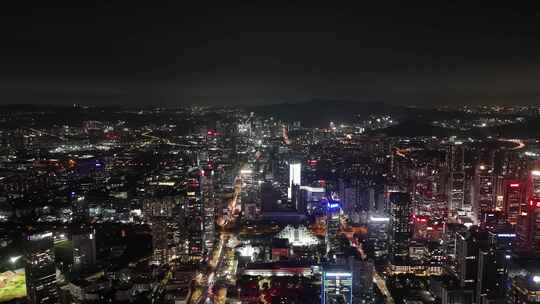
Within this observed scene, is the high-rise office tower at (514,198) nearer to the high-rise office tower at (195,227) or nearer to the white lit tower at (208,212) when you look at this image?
the white lit tower at (208,212)

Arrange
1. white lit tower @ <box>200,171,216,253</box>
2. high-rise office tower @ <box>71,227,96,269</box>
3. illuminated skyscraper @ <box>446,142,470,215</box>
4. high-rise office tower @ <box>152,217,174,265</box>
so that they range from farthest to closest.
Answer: illuminated skyscraper @ <box>446,142,470,215</box>, white lit tower @ <box>200,171,216,253</box>, high-rise office tower @ <box>152,217,174,265</box>, high-rise office tower @ <box>71,227,96,269</box>

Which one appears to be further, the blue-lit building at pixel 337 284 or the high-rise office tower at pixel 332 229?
the high-rise office tower at pixel 332 229

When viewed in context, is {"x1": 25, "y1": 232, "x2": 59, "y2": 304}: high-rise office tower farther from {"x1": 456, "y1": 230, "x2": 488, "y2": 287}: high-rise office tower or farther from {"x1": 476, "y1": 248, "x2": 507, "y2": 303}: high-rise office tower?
{"x1": 476, "y1": 248, "x2": 507, "y2": 303}: high-rise office tower

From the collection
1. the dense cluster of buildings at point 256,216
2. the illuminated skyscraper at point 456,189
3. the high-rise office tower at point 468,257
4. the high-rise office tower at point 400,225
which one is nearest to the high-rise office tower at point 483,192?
the dense cluster of buildings at point 256,216

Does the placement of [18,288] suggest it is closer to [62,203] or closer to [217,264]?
[217,264]

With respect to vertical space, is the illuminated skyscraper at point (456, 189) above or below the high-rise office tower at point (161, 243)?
above

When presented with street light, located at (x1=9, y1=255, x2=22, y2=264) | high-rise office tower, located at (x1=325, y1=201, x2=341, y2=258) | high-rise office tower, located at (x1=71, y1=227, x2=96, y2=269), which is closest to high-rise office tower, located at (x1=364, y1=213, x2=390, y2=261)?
high-rise office tower, located at (x1=325, y1=201, x2=341, y2=258)
